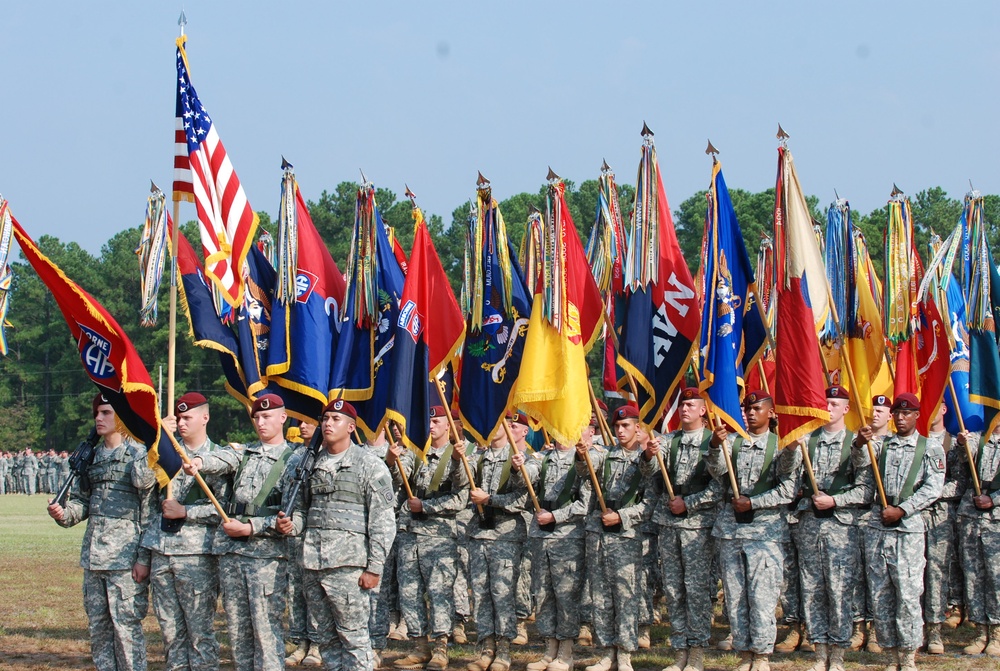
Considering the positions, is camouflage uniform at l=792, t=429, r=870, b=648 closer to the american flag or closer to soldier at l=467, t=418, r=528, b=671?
soldier at l=467, t=418, r=528, b=671

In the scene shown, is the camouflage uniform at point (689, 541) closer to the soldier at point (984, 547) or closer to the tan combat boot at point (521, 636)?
the tan combat boot at point (521, 636)

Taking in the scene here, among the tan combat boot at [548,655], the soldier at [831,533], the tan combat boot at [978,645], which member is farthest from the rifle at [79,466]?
the tan combat boot at [978,645]

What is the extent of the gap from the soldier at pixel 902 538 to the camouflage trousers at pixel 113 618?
5.82 m

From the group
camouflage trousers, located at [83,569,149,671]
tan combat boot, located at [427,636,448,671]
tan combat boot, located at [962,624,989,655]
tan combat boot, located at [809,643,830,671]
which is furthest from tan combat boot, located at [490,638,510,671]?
tan combat boot, located at [962,624,989,655]

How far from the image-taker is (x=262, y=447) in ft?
28.9

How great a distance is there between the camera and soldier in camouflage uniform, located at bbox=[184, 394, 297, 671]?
27.7 ft

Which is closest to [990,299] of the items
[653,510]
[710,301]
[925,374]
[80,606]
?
[925,374]

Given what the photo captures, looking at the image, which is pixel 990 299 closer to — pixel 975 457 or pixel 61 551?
pixel 975 457

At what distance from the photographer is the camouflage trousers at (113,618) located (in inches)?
353

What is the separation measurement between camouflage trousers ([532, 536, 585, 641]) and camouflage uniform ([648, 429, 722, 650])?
0.76m

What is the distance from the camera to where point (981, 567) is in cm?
1120

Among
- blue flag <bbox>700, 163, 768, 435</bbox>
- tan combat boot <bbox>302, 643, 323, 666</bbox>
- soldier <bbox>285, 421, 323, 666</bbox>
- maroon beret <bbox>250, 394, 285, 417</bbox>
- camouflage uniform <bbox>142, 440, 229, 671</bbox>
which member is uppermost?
blue flag <bbox>700, 163, 768, 435</bbox>

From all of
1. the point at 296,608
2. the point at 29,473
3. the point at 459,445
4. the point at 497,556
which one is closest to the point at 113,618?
the point at 296,608

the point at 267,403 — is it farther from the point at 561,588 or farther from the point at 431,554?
the point at 561,588
